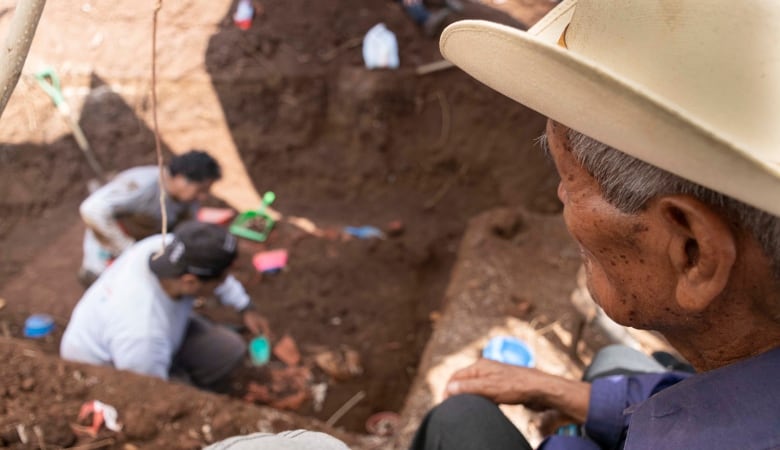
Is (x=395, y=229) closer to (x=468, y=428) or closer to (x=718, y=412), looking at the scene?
(x=468, y=428)

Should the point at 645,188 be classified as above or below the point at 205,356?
above

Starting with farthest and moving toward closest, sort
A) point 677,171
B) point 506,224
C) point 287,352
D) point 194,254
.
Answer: point 506,224, point 287,352, point 194,254, point 677,171

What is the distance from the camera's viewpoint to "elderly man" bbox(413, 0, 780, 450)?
88 centimetres

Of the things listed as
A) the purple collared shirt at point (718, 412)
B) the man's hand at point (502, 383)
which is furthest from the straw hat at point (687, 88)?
the man's hand at point (502, 383)

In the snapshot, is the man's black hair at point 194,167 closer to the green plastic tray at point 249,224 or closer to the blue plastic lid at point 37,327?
the green plastic tray at point 249,224

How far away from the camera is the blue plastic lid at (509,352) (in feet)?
10.2

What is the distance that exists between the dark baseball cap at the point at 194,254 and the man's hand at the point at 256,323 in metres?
1.41

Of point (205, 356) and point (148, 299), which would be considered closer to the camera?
point (148, 299)

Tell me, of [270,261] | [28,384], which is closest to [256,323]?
[270,261]

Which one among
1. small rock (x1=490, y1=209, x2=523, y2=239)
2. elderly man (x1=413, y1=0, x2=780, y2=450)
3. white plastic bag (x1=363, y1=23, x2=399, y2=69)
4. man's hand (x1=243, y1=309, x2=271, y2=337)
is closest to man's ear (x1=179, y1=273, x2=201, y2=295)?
man's hand (x1=243, y1=309, x2=271, y2=337)

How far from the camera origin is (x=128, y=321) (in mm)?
3146

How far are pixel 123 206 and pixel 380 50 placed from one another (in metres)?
3.12

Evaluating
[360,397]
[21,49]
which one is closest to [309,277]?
[360,397]

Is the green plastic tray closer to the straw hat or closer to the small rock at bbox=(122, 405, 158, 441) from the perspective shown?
the small rock at bbox=(122, 405, 158, 441)
